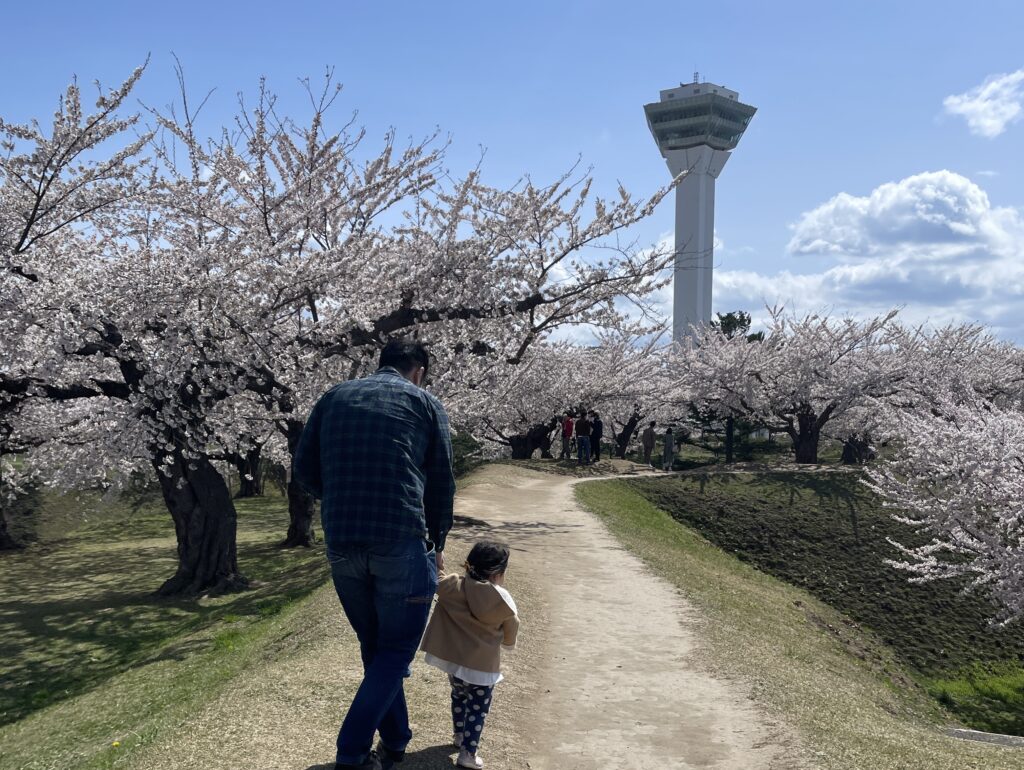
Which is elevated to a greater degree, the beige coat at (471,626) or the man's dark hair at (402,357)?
the man's dark hair at (402,357)

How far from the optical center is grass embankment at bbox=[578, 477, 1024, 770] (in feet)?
19.0

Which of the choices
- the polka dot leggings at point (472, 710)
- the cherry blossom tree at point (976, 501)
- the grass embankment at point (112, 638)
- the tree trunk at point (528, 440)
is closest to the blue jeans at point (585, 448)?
the tree trunk at point (528, 440)

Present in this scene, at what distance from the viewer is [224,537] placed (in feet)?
44.6

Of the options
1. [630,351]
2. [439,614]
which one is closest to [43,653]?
[439,614]

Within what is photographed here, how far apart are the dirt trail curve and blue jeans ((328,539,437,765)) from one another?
71cm

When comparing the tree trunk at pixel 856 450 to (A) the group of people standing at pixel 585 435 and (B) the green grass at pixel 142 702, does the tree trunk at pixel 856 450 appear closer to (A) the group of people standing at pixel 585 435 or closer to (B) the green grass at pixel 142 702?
(A) the group of people standing at pixel 585 435

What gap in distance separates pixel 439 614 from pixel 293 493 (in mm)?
13581

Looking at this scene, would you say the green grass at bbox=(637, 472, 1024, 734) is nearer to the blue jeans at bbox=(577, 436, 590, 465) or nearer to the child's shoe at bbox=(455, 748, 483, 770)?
the blue jeans at bbox=(577, 436, 590, 465)

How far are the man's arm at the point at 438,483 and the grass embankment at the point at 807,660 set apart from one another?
9.87ft

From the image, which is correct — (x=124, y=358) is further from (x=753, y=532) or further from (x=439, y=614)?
(x=753, y=532)

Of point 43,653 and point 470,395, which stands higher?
point 470,395

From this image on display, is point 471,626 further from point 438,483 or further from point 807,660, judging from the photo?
point 807,660

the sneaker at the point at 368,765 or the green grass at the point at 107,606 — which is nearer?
the sneaker at the point at 368,765

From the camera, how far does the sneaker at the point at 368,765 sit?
13.6 feet
